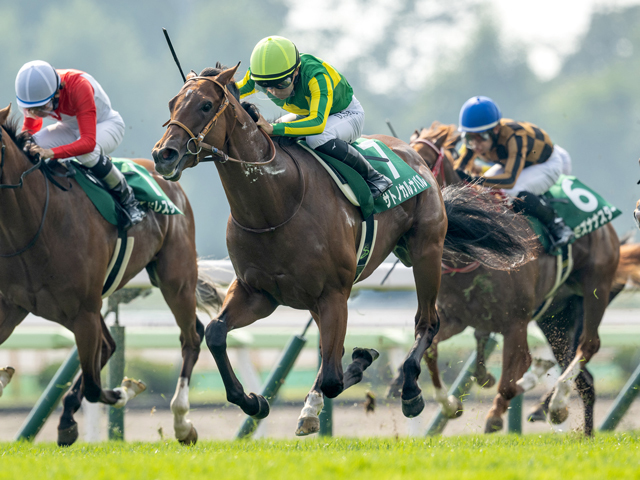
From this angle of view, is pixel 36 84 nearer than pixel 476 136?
Yes

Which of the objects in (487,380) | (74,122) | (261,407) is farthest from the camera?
(487,380)

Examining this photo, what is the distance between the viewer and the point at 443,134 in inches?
243

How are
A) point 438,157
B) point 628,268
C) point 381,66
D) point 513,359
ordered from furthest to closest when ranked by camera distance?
point 381,66 → point 628,268 → point 438,157 → point 513,359

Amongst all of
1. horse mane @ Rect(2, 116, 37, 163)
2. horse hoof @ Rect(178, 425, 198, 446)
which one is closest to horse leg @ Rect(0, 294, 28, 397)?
horse mane @ Rect(2, 116, 37, 163)

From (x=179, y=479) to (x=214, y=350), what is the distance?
129 centimetres

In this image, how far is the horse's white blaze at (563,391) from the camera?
5789 millimetres

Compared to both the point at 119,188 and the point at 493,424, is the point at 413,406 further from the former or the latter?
the point at 119,188

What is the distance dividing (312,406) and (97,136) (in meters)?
2.23

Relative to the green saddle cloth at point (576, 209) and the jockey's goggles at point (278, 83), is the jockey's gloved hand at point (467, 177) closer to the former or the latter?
the green saddle cloth at point (576, 209)

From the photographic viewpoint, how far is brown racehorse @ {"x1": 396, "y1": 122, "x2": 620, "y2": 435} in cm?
575

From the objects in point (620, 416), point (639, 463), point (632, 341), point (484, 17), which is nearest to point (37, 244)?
point (639, 463)

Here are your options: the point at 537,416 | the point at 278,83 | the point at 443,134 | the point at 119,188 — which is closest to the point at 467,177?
the point at 443,134

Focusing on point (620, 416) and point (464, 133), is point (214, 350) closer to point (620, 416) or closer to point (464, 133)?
point (464, 133)

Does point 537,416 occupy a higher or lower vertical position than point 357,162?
lower
